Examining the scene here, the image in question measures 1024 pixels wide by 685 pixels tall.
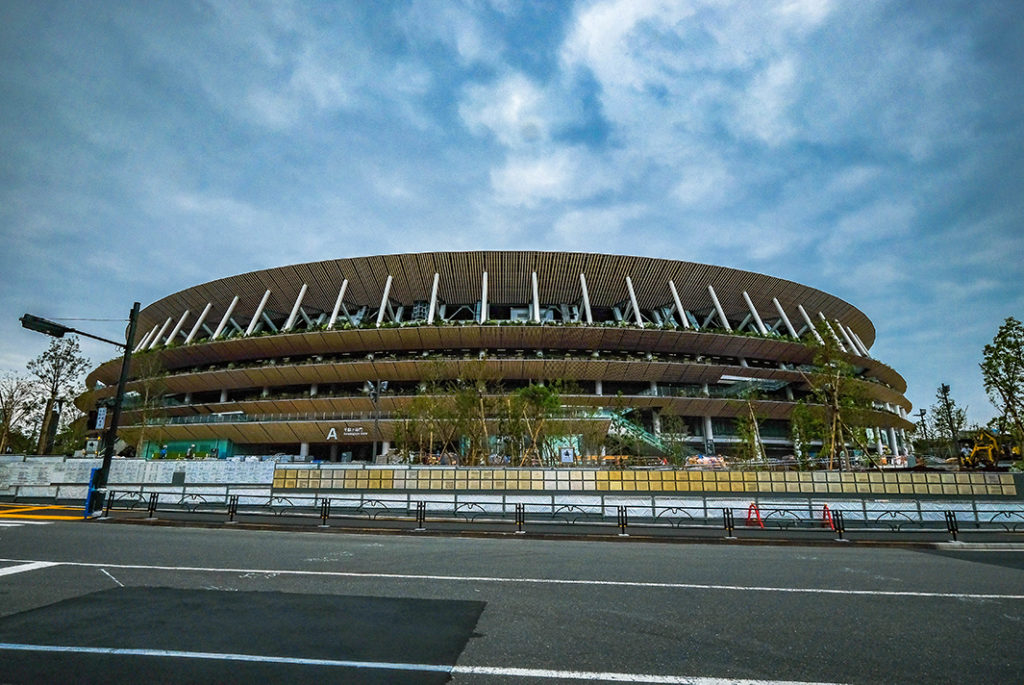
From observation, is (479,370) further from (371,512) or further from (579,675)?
(579,675)

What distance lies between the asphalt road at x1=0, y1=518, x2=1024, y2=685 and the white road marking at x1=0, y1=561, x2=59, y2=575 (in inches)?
1.9

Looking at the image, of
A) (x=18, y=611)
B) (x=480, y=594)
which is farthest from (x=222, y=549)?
(x=480, y=594)

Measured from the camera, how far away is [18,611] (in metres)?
5.52

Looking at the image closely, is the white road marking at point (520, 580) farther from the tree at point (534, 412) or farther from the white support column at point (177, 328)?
the white support column at point (177, 328)

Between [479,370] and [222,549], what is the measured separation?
28.5 metres

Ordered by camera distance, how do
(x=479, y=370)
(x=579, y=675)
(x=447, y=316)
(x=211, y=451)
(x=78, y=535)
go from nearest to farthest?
(x=579, y=675) → (x=78, y=535) → (x=479, y=370) → (x=211, y=451) → (x=447, y=316)

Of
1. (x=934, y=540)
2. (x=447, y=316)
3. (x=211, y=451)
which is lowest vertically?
(x=934, y=540)

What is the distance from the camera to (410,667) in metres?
4.01

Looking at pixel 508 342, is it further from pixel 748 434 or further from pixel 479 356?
pixel 748 434

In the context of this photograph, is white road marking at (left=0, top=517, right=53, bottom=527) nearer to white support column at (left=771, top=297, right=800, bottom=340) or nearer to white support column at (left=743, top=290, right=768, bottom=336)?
white support column at (left=743, top=290, right=768, bottom=336)

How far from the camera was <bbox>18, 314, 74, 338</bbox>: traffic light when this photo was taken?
47.1 feet

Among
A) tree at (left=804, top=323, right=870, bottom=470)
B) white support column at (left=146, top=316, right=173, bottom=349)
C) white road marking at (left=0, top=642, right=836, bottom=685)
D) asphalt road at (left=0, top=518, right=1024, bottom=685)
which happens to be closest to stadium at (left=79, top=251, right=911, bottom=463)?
white support column at (left=146, top=316, right=173, bottom=349)

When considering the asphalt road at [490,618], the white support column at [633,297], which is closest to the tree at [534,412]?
the white support column at [633,297]

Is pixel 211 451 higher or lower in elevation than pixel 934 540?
higher
